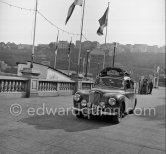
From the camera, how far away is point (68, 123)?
825 cm

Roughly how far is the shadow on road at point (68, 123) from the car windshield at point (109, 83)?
1489 millimetres

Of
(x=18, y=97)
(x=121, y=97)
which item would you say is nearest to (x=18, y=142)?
(x=121, y=97)

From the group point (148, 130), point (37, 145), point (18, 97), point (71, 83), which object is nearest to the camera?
point (37, 145)

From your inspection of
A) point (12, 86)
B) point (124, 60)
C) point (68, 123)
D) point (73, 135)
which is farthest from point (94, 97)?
Answer: point (124, 60)

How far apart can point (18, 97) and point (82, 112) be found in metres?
5.79

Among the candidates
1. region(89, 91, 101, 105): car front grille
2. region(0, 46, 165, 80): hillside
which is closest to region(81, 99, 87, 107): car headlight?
region(89, 91, 101, 105): car front grille

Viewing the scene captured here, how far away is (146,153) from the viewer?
225 inches

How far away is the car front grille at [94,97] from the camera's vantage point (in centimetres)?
877

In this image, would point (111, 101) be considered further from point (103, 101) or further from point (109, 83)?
point (109, 83)

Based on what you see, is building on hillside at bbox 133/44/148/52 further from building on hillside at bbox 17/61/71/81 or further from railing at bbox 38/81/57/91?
railing at bbox 38/81/57/91

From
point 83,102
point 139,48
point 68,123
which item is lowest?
point 68,123

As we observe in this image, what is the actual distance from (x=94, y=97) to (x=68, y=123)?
1393mm

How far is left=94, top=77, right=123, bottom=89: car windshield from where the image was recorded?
10172 mm

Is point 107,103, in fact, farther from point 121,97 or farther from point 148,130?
point 148,130
